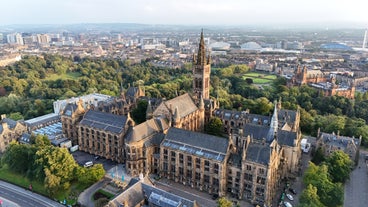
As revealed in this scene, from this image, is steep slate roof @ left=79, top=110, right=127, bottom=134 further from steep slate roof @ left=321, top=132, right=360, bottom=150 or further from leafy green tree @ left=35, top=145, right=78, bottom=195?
steep slate roof @ left=321, top=132, right=360, bottom=150

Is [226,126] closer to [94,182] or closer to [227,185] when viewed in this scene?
[227,185]

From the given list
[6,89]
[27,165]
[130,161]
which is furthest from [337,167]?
[6,89]

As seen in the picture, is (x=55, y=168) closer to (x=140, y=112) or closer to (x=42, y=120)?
(x=140, y=112)

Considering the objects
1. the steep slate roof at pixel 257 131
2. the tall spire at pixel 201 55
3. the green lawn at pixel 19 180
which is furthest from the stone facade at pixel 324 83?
the green lawn at pixel 19 180

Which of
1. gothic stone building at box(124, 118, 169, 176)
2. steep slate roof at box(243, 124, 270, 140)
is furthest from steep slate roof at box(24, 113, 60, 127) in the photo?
steep slate roof at box(243, 124, 270, 140)

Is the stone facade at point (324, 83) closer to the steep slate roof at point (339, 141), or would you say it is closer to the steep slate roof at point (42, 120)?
the steep slate roof at point (339, 141)

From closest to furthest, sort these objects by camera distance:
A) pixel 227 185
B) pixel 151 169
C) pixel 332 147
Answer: pixel 227 185 < pixel 151 169 < pixel 332 147
